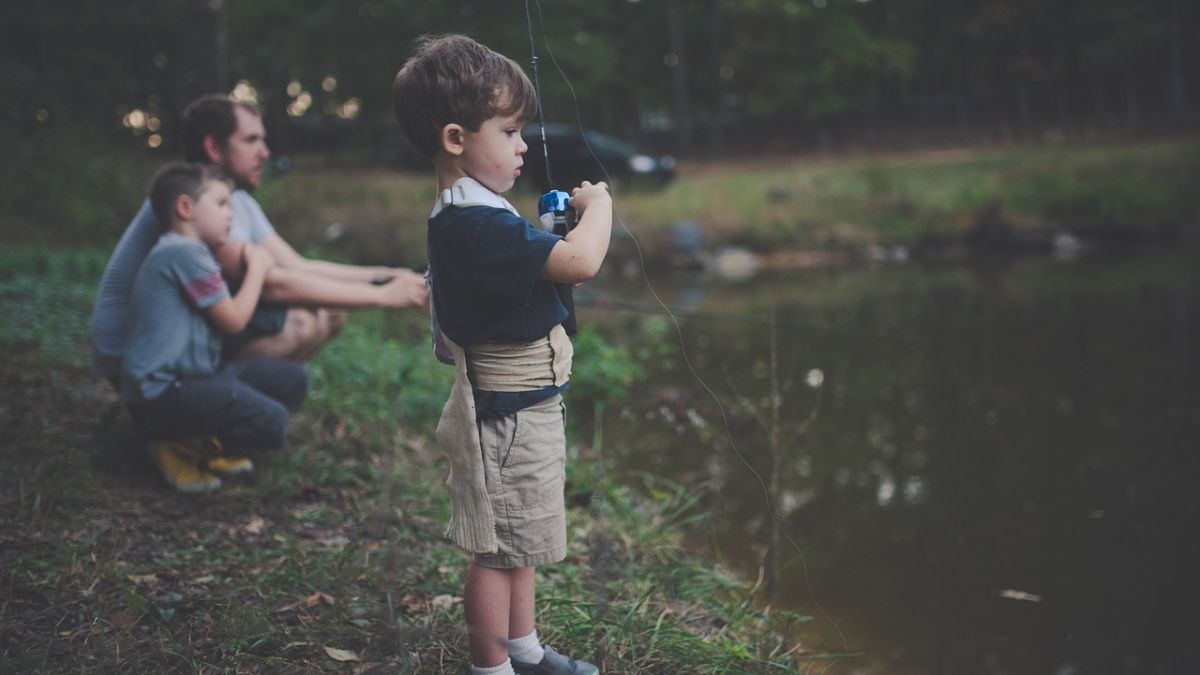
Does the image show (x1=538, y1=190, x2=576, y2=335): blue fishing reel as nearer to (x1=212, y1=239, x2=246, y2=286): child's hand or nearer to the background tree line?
(x1=212, y1=239, x2=246, y2=286): child's hand

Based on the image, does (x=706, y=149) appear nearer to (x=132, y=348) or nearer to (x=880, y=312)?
(x=880, y=312)

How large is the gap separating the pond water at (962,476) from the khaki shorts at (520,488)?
1234mm

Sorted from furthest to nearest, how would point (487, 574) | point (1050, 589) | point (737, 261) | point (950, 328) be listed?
point (737, 261) → point (950, 328) → point (1050, 589) → point (487, 574)

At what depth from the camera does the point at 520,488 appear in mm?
1900

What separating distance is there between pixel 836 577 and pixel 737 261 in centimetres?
1134

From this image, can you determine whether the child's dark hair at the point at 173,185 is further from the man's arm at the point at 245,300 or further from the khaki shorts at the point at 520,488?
the khaki shorts at the point at 520,488

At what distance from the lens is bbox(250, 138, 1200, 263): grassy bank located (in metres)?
14.3

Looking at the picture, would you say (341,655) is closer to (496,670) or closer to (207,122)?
(496,670)

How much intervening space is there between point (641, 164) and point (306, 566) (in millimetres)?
15171

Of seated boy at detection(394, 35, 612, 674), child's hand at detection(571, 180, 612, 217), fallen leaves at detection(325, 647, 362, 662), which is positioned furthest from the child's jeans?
child's hand at detection(571, 180, 612, 217)

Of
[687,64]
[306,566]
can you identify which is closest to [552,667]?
[306,566]

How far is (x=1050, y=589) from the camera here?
312 centimetres

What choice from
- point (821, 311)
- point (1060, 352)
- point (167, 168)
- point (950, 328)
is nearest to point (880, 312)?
point (821, 311)

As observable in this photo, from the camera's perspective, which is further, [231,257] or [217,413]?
[231,257]
